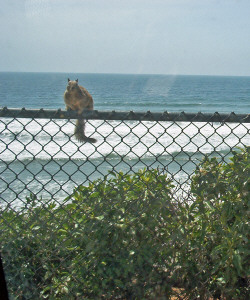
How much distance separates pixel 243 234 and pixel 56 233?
3.84 feet

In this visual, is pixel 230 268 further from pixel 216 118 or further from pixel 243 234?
pixel 216 118

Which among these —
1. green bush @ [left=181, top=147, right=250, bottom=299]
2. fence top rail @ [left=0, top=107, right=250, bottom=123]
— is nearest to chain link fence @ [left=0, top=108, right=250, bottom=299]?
fence top rail @ [left=0, top=107, right=250, bottom=123]

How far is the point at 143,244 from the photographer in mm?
2275

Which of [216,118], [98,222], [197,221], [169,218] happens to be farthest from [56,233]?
[216,118]

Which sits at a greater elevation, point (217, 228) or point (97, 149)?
point (217, 228)

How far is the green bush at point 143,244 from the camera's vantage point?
221 centimetres

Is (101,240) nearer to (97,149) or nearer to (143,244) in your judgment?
(143,244)

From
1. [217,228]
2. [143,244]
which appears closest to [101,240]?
[143,244]

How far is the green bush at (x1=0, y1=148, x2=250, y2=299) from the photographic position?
221cm

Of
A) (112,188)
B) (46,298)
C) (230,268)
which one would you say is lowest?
(46,298)

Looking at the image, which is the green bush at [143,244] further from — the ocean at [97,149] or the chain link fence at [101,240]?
the ocean at [97,149]

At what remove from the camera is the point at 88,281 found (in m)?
2.21

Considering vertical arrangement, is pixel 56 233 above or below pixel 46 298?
above

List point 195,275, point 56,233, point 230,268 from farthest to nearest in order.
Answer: point 56,233
point 195,275
point 230,268
